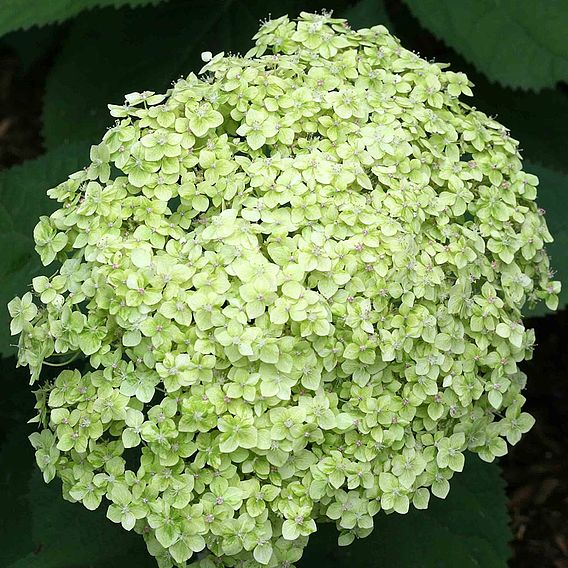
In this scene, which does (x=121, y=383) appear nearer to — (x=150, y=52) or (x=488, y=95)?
(x=150, y=52)

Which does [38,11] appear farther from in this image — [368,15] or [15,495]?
[15,495]

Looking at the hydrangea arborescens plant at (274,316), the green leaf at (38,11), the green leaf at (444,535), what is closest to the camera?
the hydrangea arborescens plant at (274,316)

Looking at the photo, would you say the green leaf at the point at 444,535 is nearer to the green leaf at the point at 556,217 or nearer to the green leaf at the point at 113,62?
the green leaf at the point at 556,217

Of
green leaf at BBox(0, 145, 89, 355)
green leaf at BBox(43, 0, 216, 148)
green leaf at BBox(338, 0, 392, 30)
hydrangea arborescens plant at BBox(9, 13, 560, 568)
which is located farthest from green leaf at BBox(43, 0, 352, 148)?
hydrangea arborescens plant at BBox(9, 13, 560, 568)

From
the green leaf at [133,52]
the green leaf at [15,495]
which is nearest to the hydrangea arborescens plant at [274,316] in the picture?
the green leaf at [15,495]

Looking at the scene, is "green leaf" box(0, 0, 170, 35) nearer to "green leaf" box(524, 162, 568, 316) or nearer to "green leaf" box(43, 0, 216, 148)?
"green leaf" box(43, 0, 216, 148)

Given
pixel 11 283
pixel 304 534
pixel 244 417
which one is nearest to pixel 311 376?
pixel 244 417

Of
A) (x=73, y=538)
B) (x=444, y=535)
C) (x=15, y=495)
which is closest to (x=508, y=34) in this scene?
(x=444, y=535)
